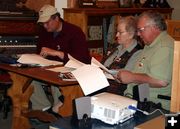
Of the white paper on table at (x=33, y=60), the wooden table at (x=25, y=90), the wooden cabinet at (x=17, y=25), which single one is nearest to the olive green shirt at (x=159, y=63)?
the wooden table at (x=25, y=90)

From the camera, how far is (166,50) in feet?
8.14

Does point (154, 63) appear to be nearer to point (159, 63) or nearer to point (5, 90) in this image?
point (159, 63)

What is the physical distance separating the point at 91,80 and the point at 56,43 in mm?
1662

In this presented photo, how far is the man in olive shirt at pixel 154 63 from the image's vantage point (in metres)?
2.46

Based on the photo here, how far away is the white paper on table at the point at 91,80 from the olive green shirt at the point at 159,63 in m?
0.54

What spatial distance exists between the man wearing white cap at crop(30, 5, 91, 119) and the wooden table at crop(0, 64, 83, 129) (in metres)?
0.29

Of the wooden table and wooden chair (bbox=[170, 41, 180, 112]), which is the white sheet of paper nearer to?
the wooden table

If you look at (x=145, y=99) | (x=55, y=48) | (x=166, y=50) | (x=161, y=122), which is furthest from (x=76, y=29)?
(x=161, y=122)

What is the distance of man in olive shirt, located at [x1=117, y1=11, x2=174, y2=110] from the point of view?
2455 mm

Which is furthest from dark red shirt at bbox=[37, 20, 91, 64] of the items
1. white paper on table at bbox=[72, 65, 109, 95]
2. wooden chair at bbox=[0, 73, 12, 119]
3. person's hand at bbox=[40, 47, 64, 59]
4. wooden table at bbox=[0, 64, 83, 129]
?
white paper on table at bbox=[72, 65, 109, 95]

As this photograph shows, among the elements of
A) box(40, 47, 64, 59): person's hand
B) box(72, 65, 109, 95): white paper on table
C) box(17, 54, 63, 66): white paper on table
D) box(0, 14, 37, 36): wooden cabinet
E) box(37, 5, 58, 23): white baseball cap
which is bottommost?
box(17, 54, 63, 66): white paper on table

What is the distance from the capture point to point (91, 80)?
2.02 m

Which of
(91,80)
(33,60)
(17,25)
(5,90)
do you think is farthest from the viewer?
(17,25)

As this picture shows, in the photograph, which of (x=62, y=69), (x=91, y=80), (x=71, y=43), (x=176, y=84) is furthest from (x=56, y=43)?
(x=176, y=84)
